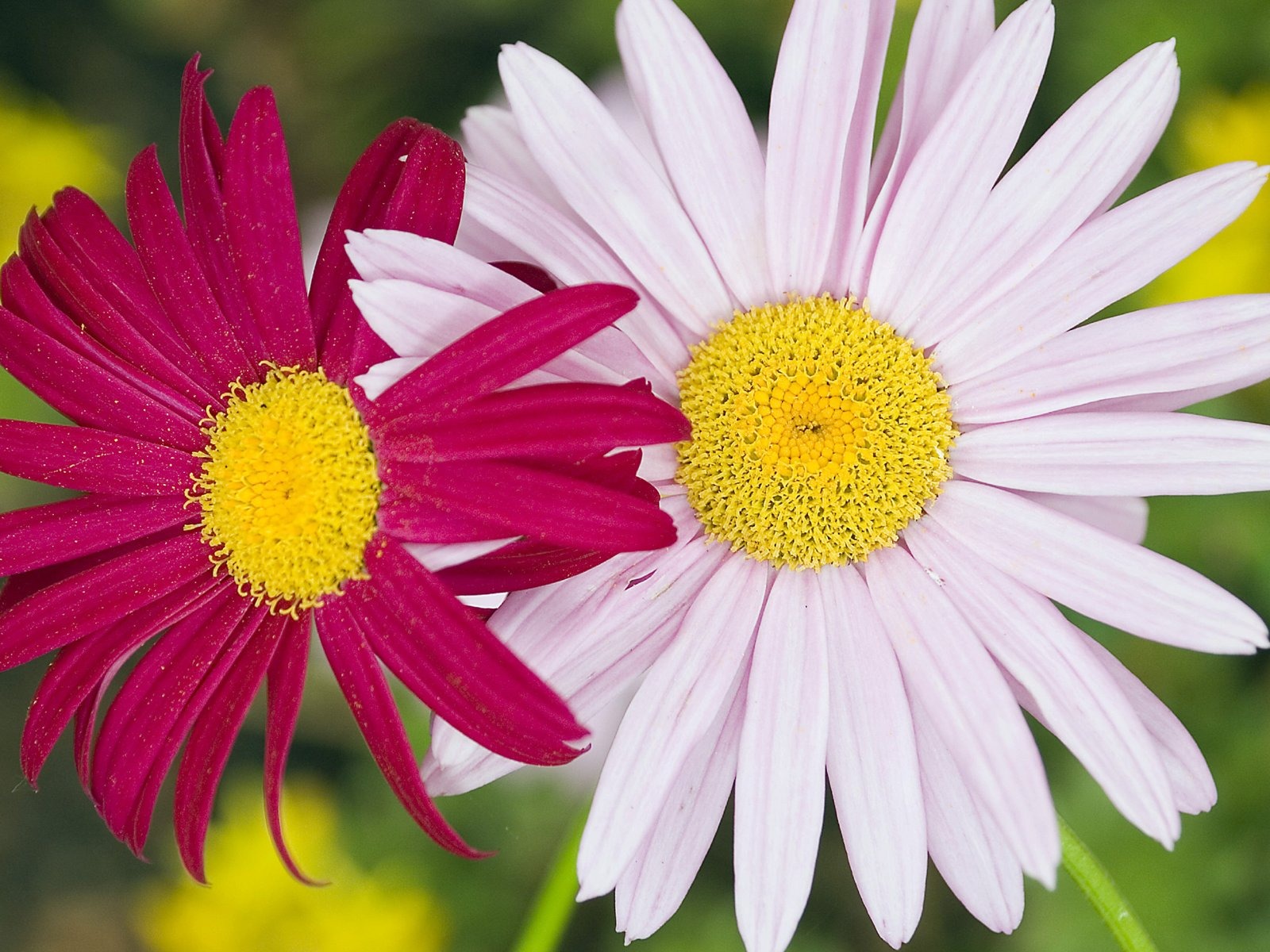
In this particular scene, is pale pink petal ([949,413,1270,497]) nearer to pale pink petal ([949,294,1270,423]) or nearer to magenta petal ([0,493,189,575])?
pale pink petal ([949,294,1270,423])

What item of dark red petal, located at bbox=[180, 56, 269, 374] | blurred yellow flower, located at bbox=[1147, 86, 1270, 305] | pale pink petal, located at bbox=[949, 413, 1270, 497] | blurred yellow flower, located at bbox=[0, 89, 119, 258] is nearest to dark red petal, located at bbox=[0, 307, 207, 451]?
dark red petal, located at bbox=[180, 56, 269, 374]

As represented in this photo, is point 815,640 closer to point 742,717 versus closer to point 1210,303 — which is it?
point 742,717

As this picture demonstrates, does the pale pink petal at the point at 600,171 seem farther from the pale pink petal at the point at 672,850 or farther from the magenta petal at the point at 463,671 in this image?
the pale pink petal at the point at 672,850

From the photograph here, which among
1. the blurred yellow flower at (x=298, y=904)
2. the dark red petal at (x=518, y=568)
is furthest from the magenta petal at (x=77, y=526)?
the blurred yellow flower at (x=298, y=904)

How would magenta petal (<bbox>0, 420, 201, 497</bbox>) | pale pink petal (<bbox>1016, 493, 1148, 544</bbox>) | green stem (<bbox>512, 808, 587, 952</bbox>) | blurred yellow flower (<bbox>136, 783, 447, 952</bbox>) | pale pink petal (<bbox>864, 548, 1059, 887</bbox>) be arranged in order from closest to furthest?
pale pink petal (<bbox>864, 548, 1059, 887</bbox>) → magenta petal (<bbox>0, 420, 201, 497</bbox>) → pale pink petal (<bbox>1016, 493, 1148, 544</bbox>) → green stem (<bbox>512, 808, 587, 952</bbox>) → blurred yellow flower (<bbox>136, 783, 447, 952</bbox>)

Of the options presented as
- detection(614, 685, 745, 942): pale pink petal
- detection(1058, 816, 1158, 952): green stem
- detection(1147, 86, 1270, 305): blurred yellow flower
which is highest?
detection(1147, 86, 1270, 305): blurred yellow flower
